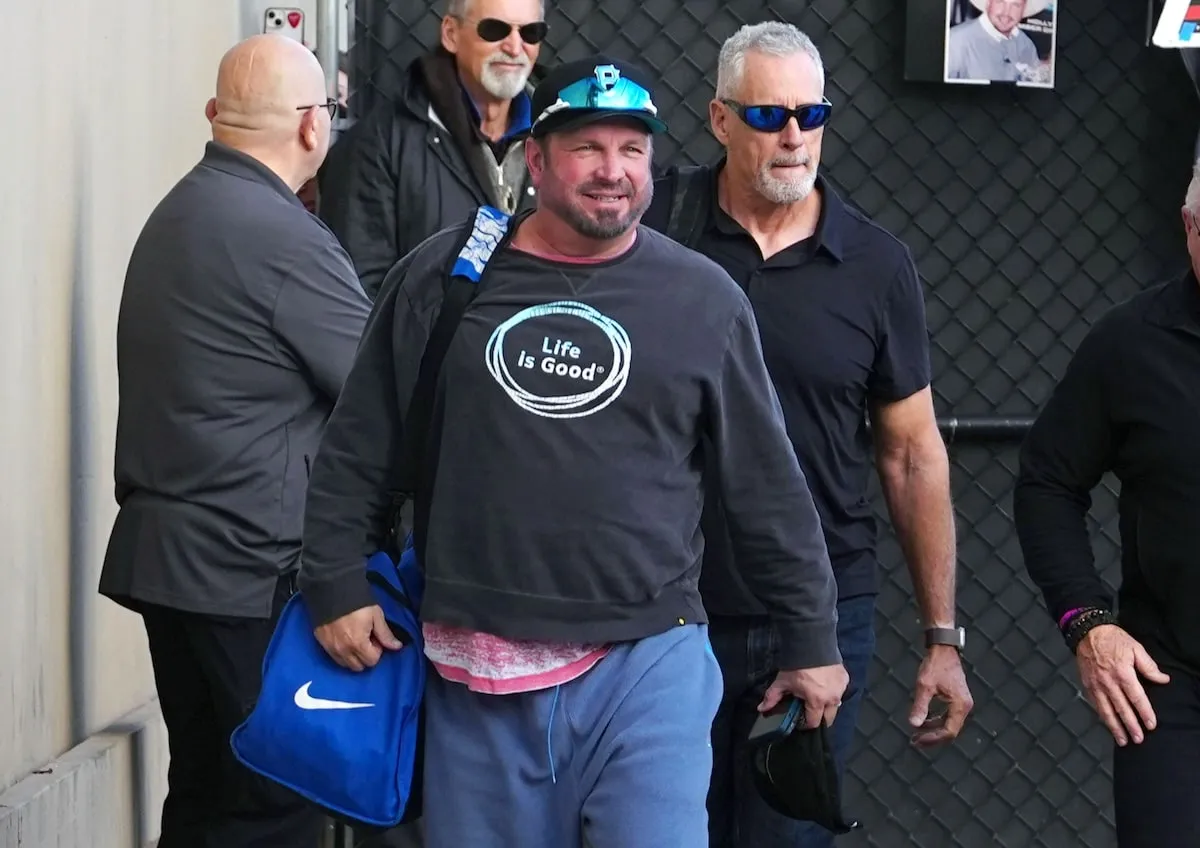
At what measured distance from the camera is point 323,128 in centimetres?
380

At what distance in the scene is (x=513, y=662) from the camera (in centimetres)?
256

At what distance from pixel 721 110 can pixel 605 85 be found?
3.06ft

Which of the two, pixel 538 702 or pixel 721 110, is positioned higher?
pixel 721 110

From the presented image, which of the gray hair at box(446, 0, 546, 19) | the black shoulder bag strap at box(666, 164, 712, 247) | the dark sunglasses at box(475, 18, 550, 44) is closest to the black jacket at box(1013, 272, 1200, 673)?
the black shoulder bag strap at box(666, 164, 712, 247)

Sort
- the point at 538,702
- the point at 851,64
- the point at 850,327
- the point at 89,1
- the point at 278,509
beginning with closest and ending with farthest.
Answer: the point at 538,702 < the point at 850,327 < the point at 278,509 < the point at 89,1 < the point at 851,64

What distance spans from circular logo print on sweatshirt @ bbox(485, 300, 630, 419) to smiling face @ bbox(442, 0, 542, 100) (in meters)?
2.07

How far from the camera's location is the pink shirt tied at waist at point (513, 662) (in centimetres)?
256

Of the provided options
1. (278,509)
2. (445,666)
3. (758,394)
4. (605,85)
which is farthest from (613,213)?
(278,509)

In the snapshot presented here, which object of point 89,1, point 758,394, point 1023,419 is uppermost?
point 89,1

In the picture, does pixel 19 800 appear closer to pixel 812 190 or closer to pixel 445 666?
pixel 445 666

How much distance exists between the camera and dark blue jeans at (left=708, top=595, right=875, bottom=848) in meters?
3.33

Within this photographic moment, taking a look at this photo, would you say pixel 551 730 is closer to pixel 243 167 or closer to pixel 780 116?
pixel 780 116

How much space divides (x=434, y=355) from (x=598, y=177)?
1.20 ft

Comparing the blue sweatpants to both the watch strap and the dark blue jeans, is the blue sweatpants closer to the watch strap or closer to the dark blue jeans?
the dark blue jeans
